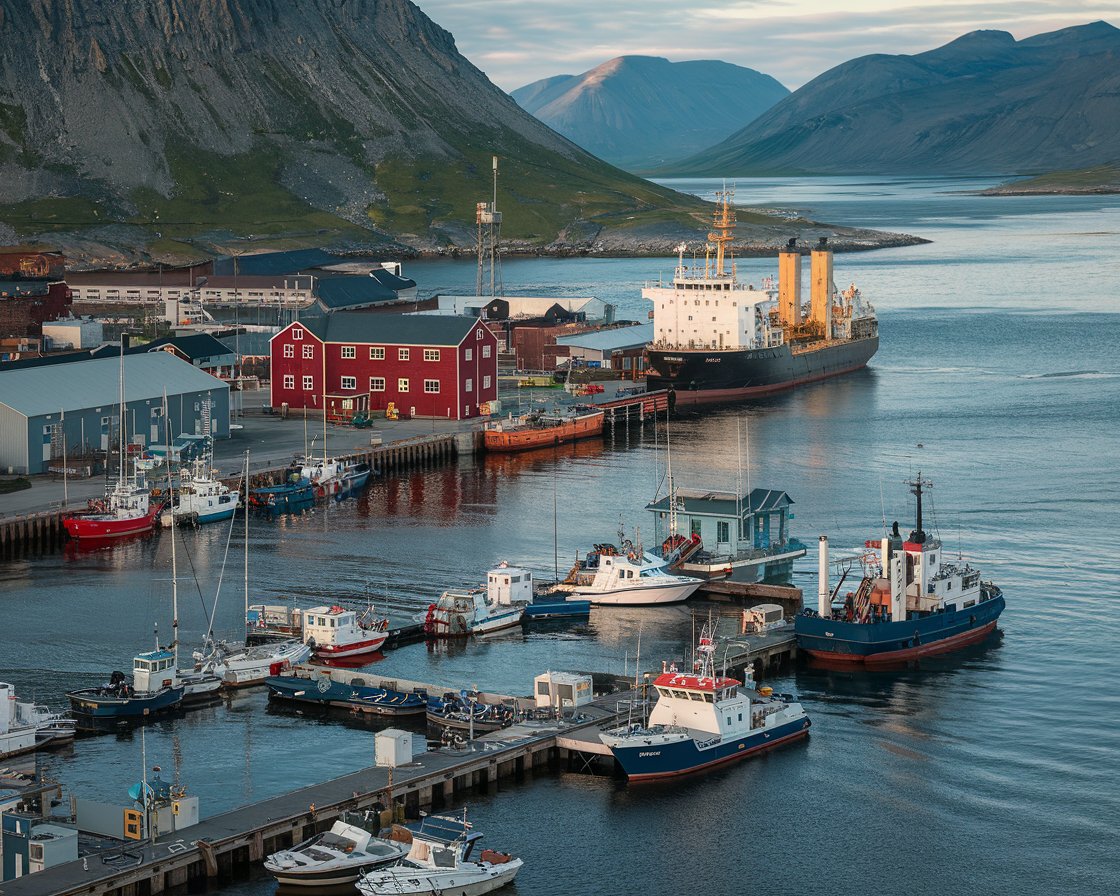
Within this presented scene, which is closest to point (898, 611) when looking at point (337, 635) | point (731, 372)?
point (337, 635)

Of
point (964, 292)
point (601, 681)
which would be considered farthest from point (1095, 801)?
point (964, 292)

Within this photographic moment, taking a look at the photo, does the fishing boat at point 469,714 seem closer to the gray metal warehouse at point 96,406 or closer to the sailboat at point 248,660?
the sailboat at point 248,660

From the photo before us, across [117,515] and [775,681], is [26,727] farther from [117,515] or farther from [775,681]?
[117,515]

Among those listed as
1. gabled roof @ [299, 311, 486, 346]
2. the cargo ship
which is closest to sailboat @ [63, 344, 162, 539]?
gabled roof @ [299, 311, 486, 346]

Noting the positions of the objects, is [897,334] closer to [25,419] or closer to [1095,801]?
[25,419]

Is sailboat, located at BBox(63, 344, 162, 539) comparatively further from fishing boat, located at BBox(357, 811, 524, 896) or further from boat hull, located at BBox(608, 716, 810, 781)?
fishing boat, located at BBox(357, 811, 524, 896)

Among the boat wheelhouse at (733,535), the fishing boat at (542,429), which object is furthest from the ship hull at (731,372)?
the boat wheelhouse at (733,535)
